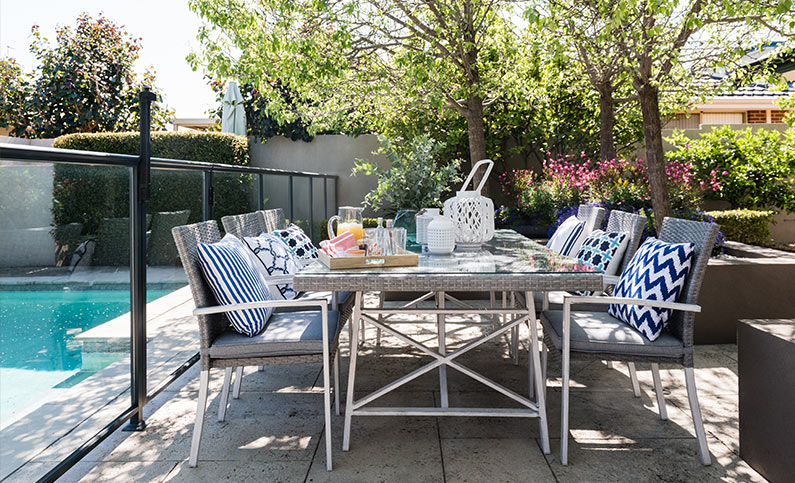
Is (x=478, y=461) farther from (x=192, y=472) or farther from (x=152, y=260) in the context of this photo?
(x=152, y=260)

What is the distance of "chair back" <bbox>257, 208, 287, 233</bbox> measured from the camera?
374cm

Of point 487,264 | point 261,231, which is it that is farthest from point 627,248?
point 261,231

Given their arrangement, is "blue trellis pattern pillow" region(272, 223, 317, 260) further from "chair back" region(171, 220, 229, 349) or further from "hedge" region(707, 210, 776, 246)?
"hedge" region(707, 210, 776, 246)

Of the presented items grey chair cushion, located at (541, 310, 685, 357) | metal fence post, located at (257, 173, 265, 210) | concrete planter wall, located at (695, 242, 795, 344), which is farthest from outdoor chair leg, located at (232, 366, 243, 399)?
concrete planter wall, located at (695, 242, 795, 344)

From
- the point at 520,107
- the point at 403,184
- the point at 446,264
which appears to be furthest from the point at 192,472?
the point at 520,107

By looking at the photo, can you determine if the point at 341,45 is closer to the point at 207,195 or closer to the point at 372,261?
the point at 207,195

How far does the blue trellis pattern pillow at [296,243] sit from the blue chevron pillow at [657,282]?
1997 millimetres

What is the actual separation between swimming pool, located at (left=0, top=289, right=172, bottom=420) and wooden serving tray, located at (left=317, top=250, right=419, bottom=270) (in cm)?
Answer: 100

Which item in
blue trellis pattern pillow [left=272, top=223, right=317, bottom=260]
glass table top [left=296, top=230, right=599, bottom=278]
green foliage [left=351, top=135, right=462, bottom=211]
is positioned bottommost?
glass table top [left=296, top=230, right=599, bottom=278]

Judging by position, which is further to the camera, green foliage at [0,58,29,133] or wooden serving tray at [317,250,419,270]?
green foliage at [0,58,29,133]

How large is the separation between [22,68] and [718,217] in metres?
14.8

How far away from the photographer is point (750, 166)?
8156mm

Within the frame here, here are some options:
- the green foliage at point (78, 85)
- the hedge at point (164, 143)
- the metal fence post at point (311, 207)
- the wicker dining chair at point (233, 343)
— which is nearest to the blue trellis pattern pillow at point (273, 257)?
the wicker dining chair at point (233, 343)

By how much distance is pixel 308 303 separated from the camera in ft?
7.52
